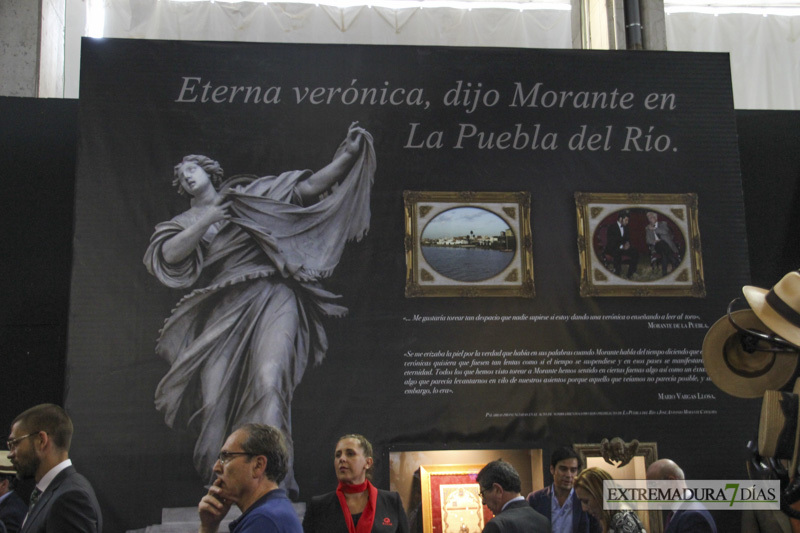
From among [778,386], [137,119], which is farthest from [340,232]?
[778,386]

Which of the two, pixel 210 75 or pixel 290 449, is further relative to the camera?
pixel 210 75

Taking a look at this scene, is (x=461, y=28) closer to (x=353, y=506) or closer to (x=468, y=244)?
(x=468, y=244)

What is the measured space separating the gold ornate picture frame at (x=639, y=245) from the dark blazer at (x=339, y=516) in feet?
8.59

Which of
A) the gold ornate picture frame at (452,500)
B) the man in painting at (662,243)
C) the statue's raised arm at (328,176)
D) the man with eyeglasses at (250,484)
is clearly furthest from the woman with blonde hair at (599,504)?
the statue's raised arm at (328,176)

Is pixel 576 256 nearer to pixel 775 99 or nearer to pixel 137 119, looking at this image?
pixel 137 119

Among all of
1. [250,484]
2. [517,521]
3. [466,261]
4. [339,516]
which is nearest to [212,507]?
[250,484]

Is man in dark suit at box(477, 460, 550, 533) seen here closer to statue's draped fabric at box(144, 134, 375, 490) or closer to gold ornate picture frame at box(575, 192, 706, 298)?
statue's draped fabric at box(144, 134, 375, 490)

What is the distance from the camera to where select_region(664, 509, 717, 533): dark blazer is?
423 cm

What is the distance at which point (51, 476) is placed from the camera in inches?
150

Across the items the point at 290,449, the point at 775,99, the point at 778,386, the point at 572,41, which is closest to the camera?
the point at 778,386

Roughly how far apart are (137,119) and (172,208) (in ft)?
2.49

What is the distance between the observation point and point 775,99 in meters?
9.45

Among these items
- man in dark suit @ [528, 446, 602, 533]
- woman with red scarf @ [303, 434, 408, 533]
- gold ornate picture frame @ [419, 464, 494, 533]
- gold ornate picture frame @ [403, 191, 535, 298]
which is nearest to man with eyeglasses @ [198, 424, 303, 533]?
woman with red scarf @ [303, 434, 408, 533]

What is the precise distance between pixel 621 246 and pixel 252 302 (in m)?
2.96
